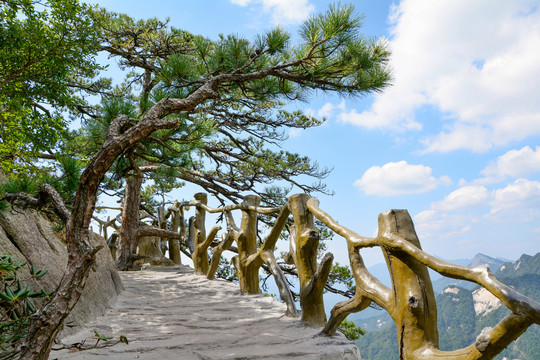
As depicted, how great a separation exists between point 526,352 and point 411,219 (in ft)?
230

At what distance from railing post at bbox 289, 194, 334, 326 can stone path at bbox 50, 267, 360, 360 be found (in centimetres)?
13

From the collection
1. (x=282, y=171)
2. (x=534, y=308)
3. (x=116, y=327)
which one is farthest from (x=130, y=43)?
(x=534, y=308)

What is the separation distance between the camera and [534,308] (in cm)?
106

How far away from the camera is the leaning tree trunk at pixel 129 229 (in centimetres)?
703

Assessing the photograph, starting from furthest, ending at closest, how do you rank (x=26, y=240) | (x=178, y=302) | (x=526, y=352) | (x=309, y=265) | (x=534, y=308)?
(x=526, y=352)
(x=178, y=302)
(x=26, y=240)
(x=309, y=265)
(x=534, y=308)

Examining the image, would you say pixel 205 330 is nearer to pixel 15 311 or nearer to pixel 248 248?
pixel 248 248

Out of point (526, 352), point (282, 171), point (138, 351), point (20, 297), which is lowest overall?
point (526, 352)

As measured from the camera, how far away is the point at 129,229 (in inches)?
286

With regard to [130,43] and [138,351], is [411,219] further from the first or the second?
[130,43]

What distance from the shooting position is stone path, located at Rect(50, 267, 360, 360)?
1.95m

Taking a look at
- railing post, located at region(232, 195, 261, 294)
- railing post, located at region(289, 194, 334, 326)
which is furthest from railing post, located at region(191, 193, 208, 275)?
railing post, located at region(289, 194, 334, 326)

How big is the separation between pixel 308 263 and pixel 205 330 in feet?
3.07

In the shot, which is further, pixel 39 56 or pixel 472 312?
pixel 472 312

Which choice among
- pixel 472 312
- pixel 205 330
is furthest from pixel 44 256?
pixel 472 312
